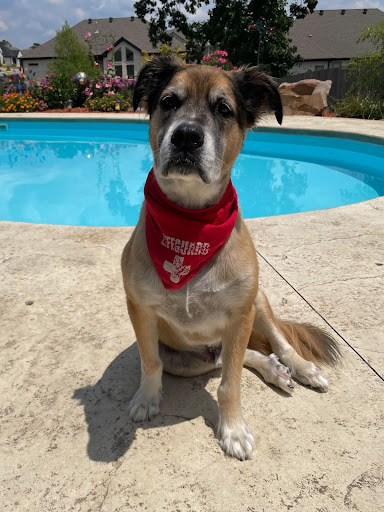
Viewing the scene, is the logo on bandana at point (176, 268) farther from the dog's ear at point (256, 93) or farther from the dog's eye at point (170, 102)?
the dog's ear at point (256, 93)

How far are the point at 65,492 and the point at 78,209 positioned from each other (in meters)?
6.88

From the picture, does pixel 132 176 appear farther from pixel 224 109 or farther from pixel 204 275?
pixel 204 275

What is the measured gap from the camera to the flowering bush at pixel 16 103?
2206 cm

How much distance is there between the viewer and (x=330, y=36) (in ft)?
154

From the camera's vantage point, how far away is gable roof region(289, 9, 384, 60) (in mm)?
44750

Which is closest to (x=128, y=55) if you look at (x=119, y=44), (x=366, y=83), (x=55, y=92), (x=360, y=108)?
(x=119, y=44)

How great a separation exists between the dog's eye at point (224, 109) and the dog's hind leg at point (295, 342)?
1.13 meters

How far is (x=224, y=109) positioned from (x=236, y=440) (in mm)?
1764

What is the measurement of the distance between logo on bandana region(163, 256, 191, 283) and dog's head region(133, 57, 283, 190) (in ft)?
1.39

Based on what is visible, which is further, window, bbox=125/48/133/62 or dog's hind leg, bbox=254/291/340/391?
window, bbox=125/48/133/62

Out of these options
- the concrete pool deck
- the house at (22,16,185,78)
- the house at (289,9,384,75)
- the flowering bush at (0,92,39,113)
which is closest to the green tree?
the house at (289,9,384,75)

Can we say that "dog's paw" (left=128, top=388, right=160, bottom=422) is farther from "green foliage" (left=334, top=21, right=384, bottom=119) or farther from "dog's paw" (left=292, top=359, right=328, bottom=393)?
"green foliage" (left=334, top=21, right=384, bottom=119)

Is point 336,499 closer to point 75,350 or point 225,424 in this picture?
point 225,424

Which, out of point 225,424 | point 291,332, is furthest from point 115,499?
point 291,332
